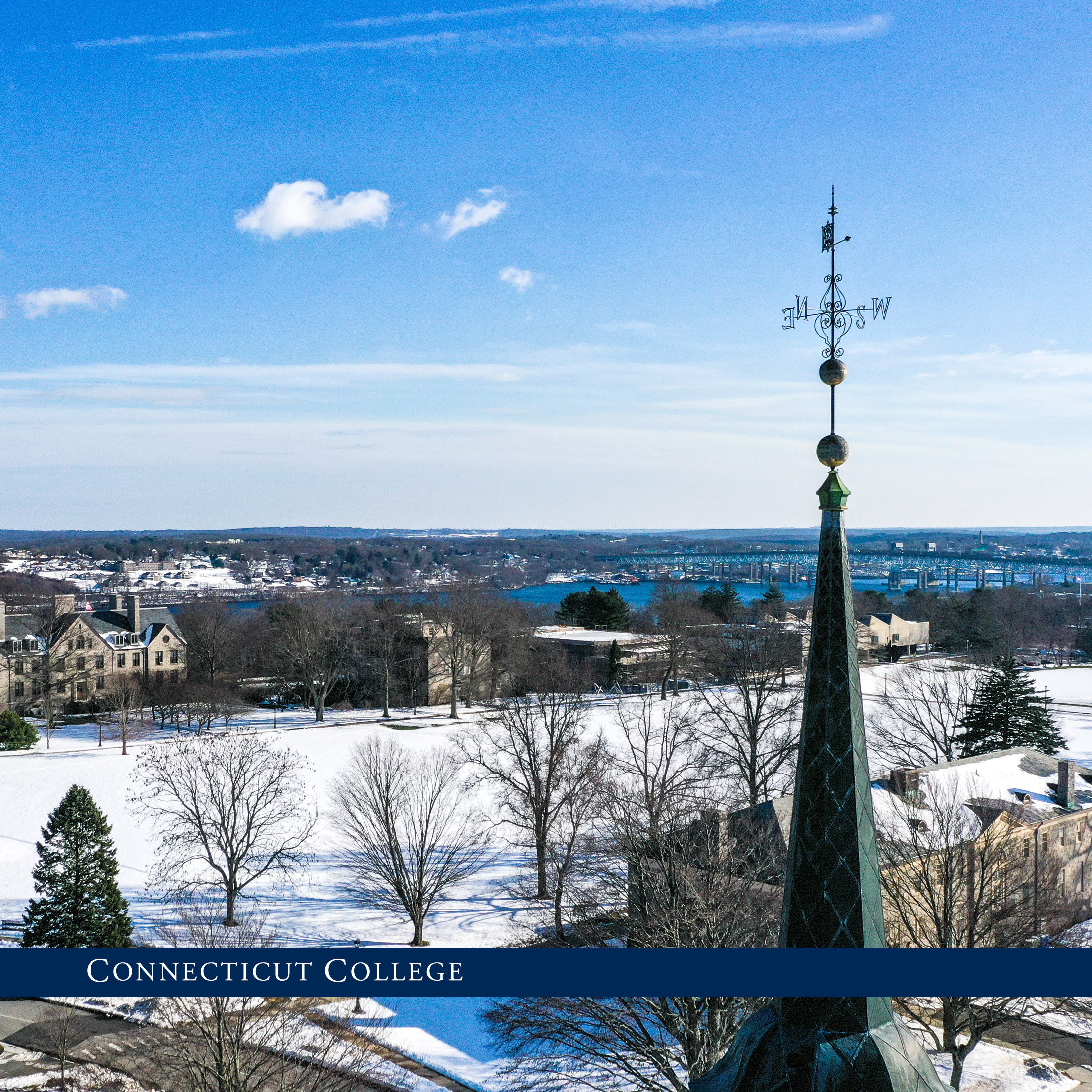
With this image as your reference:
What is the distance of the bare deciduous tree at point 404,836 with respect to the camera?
23.9 meters

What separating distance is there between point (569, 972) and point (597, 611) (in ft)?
239

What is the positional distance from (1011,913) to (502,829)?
19.3 metres

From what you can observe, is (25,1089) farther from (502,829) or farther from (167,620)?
(167,620)

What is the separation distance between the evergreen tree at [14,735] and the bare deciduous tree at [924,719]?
123 ft

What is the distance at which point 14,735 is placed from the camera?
4112 centimetres

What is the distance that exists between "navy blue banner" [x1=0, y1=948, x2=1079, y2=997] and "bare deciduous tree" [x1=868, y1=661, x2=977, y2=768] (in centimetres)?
3371

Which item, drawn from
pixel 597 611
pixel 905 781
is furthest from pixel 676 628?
pixel 905 781

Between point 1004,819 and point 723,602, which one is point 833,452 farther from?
point 723,602

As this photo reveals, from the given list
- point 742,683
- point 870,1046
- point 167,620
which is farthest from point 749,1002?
point 167,620

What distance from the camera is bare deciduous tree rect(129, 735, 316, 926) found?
24.9 metres

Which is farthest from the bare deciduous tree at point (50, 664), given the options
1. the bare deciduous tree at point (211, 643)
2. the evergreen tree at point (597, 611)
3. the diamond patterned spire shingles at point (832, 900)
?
the diamond patterned spire shingles at point (832, 900)

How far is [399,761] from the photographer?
31156 millimetres

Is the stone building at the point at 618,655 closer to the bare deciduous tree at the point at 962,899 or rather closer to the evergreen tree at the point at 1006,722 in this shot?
the evergreen tree at the point at 1006,722

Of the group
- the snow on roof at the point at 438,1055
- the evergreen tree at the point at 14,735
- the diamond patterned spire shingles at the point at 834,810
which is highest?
the diamond patterned spire shingles at the point at 834,810
